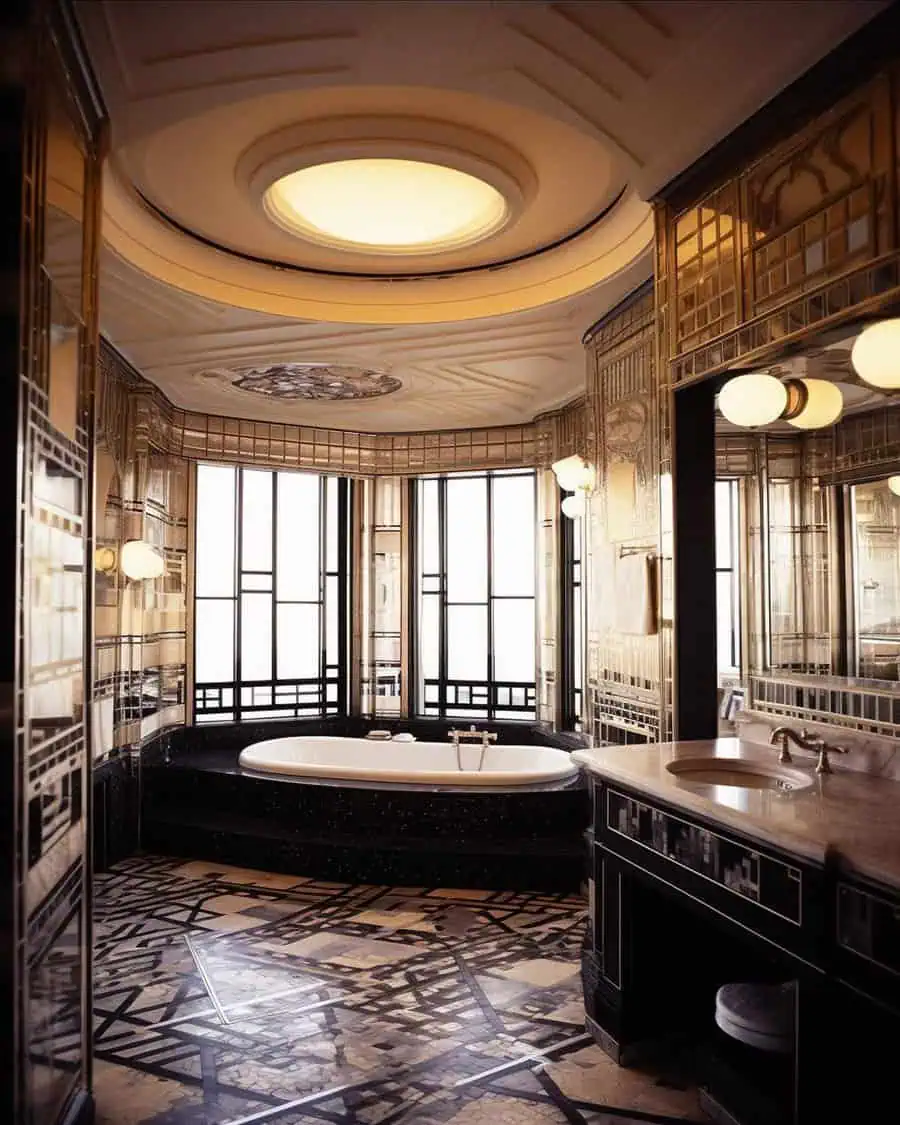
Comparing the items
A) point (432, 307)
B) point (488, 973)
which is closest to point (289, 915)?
point (488, 973)

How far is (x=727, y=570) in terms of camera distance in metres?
3.50

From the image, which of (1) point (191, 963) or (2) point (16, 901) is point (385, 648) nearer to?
(1) point (191, 963)

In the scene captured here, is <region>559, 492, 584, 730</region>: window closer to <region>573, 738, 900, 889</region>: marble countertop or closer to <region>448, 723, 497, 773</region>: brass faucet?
<region>448, 723, 497, 773</region>: brass faucet

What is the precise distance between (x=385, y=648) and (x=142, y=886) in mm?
2868

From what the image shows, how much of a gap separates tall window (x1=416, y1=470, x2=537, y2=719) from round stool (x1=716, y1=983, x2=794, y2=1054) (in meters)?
4.29

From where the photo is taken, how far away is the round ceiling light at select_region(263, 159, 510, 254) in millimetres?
3668

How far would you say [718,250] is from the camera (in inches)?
123

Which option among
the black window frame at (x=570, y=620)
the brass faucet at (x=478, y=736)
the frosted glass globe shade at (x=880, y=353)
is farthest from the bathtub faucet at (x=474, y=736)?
the frosted glass globe shade at (x=880, y=353)

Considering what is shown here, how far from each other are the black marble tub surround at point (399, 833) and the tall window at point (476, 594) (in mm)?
2073

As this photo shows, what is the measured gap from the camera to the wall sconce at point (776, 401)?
2.99 meters

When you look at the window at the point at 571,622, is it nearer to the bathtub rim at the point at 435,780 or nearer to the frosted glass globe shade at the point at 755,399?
the bathtub rim at the point at 435,780

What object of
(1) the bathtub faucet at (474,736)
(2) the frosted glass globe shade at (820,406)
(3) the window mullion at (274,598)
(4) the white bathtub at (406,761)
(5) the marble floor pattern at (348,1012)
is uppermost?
(2) the frosted glass globe shade at (820,406)

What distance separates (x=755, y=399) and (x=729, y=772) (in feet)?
3.97

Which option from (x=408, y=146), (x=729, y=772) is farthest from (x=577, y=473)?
(x=729, y=772)
